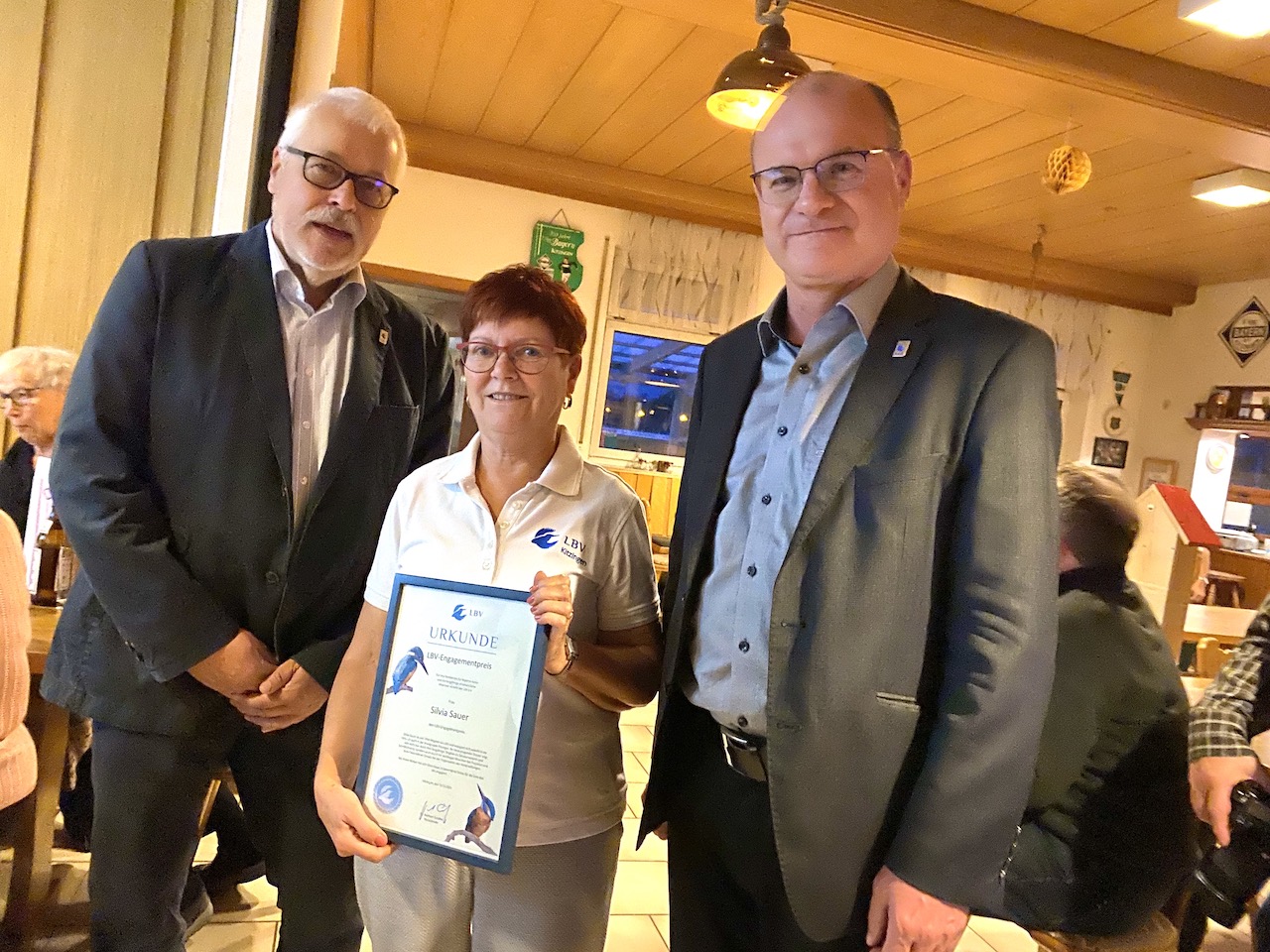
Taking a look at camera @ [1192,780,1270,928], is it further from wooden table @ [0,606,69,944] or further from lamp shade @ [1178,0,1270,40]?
lamp shade @ [1178,0,1270,40]

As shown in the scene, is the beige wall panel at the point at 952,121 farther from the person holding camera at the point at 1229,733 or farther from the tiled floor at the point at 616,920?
the tiled floor at the point at 616,920

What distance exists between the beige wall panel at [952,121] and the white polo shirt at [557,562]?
11.6ft

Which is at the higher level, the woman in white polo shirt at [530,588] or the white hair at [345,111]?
the white hair at [345,111]

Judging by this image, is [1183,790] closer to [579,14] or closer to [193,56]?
[193,56]

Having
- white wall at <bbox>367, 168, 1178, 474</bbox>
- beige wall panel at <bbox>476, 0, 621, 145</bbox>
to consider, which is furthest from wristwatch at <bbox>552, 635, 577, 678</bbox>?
white wall at <bbox>367, 168, 1178, 474</bbox>

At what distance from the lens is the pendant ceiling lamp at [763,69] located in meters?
2.58

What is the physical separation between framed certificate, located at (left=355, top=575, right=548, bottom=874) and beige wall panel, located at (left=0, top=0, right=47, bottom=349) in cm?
190

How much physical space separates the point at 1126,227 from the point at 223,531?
20.1 ft

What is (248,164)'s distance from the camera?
2402 mm

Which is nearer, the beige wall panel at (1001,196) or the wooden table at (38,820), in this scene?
the wooden table at (38,820)

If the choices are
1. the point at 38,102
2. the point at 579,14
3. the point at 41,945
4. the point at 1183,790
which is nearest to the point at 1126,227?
the point at 579,14

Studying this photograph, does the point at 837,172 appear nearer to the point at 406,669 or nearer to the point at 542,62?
the point at 406,669

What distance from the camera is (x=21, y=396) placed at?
213 centimetres

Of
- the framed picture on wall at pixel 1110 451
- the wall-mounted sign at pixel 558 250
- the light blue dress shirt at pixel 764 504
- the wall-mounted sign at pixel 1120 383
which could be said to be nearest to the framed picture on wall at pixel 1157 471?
the framed picture on wall at pixel 1110 451
